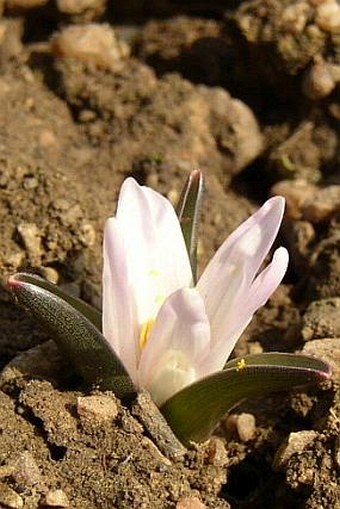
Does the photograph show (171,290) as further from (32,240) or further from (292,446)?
(32,240)

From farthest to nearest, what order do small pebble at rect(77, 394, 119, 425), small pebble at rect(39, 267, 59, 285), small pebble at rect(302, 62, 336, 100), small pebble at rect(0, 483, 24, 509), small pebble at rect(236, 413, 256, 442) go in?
small pebble at rect(302, 62, 336, 100), small pebble at rect(39, 267, 59, 285), small pebble at rect(236, 413, 256, 442), small pebble at rect(77, 394, 119, 425), small pebble at rect(0, 483, 24, 509)

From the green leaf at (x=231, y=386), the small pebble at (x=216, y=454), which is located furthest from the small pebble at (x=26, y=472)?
the small pebble at (x=216, y=454)

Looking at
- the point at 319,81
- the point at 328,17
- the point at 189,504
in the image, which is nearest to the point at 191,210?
the point at 189,504

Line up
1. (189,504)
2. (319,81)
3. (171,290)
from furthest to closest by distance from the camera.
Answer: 1. (319,81)
2. (171,290)
3. (189,504)

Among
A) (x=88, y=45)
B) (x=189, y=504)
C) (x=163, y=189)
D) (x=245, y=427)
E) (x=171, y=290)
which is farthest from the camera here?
(x=88, y=45)

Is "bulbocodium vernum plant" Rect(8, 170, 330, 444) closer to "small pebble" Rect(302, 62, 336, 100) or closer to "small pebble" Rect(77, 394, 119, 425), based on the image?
"small pebble" Rect(77, 394, 119, 425)

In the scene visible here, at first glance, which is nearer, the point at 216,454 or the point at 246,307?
the point at 246,307

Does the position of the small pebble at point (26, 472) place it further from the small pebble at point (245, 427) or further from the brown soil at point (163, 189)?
the small pebble at point (245, 427)

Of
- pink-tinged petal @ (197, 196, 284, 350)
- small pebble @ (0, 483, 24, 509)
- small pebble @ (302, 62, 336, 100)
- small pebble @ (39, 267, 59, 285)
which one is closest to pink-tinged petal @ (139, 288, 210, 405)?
pink-tinged petal @ (197, 196, 284, 350)
